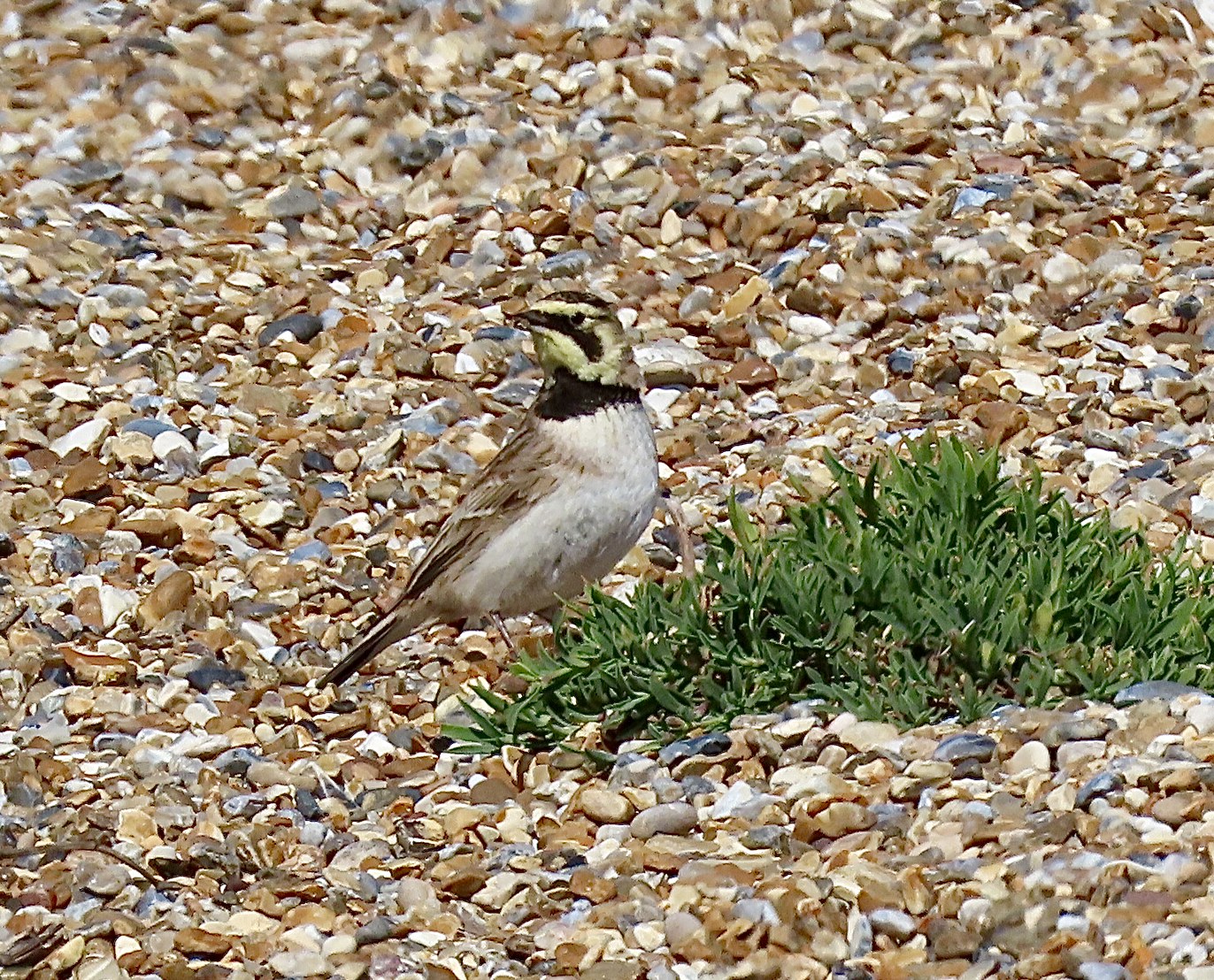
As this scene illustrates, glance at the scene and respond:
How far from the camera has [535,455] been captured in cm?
625

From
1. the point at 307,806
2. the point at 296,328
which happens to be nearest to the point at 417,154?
the point at 296,328

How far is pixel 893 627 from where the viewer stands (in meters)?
5.21

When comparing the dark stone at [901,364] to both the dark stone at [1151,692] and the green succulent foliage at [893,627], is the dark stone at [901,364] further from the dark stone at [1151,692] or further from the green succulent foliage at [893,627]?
the dark stone at [1151,692]

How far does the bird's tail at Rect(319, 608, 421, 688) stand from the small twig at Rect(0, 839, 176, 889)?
1.20m

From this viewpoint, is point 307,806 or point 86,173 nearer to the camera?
point 307,806

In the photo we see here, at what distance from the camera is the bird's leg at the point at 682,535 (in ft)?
21.4

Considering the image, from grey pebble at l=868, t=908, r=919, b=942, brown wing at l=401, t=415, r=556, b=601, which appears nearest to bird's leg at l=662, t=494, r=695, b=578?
brown wing at l=401, t=415, r=556, b=601

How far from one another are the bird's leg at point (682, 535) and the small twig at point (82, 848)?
1.83m

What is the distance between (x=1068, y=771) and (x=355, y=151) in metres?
4.97

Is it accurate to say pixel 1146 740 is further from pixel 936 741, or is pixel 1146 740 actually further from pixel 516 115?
pixel 516 115

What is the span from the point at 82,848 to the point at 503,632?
154cm

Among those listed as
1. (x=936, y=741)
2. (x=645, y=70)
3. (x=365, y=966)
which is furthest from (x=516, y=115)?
(x=365, y=966)

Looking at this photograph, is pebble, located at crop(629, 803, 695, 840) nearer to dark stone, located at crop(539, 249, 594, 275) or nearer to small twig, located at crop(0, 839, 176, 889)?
small twig, located at crop(0, 839, 176, 889)

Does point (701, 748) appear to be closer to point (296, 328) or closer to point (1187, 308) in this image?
point (1187, 308)
